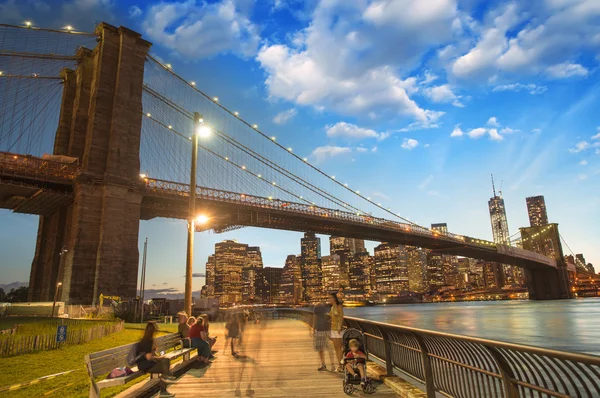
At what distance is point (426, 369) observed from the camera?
21.1 feet

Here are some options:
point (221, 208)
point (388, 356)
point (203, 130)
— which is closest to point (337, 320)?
point (388, 356)

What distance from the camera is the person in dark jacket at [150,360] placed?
757 centimetres

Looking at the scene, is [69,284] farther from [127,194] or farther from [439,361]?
[439,361]

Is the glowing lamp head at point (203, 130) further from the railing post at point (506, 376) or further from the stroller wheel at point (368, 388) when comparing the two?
the railing post at point (506, 376)

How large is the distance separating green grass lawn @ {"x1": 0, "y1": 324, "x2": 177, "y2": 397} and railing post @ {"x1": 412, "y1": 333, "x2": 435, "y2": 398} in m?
6.15

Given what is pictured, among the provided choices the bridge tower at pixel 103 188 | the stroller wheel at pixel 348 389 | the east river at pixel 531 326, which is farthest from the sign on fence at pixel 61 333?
the east river at pixel 531 326

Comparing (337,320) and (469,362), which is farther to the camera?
(337,320)

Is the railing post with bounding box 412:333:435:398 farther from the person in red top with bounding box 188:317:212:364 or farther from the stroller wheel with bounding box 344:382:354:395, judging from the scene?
the person in red top with bounding box 188:317:212:364

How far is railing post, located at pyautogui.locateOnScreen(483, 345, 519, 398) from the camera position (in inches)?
175

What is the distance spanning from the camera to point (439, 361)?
20.6ft

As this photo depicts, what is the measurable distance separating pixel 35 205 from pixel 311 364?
158 ft

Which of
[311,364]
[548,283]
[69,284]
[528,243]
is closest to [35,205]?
[69,284]

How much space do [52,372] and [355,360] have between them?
899cm

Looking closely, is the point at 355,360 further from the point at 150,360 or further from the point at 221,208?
the point at 221,208
